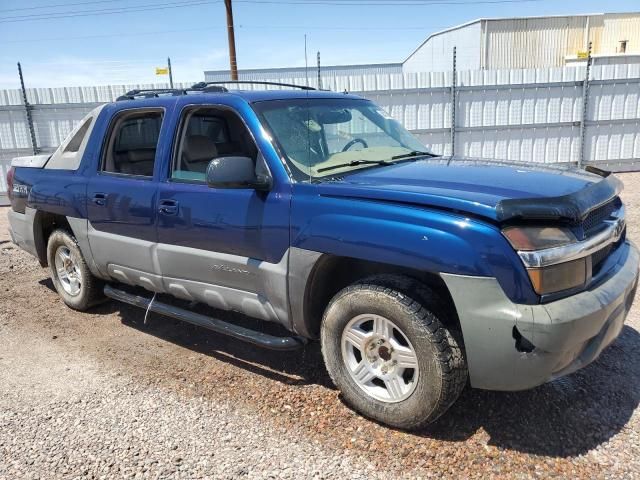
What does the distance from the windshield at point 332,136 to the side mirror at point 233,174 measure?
246mm

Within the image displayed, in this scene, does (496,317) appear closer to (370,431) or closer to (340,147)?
(370,431)

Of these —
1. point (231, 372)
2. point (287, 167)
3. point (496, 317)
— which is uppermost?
point (287, 167)

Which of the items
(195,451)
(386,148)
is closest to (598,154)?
(386,148)

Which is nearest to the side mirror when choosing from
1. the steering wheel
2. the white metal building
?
the steering wheel

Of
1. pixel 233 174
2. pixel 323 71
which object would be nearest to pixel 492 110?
pixel 233 174

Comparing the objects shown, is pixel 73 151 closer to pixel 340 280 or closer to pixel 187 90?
pixel 187 90

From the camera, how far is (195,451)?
2957 mm

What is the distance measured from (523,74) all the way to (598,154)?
2823 mm

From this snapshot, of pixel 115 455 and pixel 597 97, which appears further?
pixel 597 97

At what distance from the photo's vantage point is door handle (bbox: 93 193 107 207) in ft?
14.4

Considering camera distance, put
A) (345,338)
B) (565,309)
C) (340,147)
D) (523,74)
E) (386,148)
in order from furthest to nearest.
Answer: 1. (523,74)
2. (386,148)
3. (340,147)
4. (345,338)
5. (565,309)

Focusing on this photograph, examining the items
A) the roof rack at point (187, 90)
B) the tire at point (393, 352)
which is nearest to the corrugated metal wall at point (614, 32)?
the roof rack at point (187, 90)

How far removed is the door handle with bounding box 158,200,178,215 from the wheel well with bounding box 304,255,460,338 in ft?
4.03

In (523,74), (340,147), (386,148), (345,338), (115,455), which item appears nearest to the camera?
(115,455)
